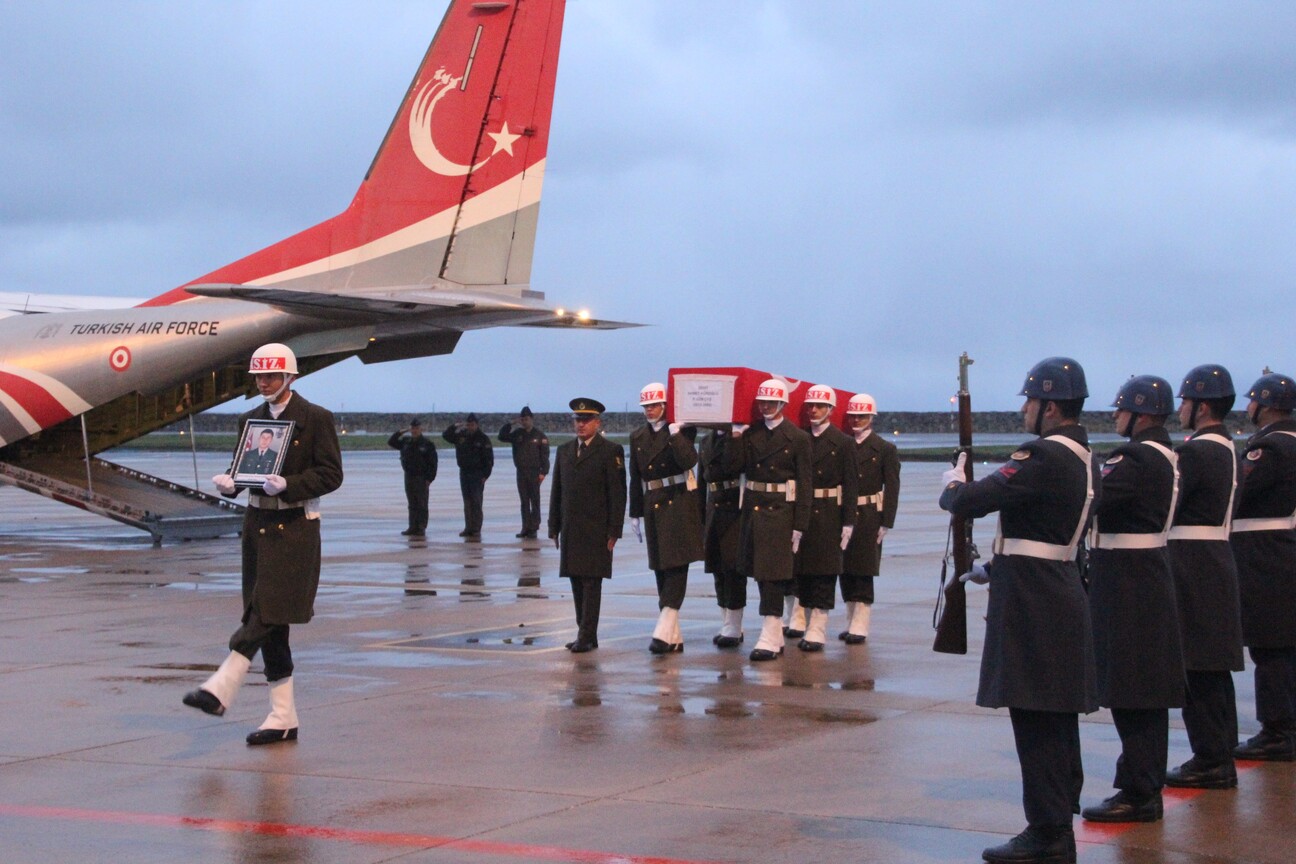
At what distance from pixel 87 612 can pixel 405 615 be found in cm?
276

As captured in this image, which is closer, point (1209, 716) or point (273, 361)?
point (1209, 716)

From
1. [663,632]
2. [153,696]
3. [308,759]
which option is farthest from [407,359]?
[308,759]

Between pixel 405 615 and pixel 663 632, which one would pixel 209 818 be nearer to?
pixel 663 632

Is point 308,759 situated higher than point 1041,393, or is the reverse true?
point 1041,393

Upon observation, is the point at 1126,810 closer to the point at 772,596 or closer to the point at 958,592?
the point at 958,592

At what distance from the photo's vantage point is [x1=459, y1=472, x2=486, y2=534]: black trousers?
73.5ft

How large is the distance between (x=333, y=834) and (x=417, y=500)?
16.8m

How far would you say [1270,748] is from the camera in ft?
25.3

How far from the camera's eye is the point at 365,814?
6500mm

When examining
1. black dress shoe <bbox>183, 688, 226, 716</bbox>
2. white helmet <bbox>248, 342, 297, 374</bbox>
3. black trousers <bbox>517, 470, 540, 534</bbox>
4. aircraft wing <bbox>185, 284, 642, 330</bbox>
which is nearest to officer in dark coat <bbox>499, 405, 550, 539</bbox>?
black trousers <bbox>517, 470, 540, 534</bbox>

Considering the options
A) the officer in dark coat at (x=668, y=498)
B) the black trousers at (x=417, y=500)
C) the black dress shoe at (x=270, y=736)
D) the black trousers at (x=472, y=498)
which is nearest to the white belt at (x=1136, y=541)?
the black dress shoe at (x=270, y=736)

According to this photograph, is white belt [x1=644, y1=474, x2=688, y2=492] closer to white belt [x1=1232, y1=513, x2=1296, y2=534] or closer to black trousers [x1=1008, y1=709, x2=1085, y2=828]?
white belt [x1=1232, y1=513, x2=1296, y2=534]

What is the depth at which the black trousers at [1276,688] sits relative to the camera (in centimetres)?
769

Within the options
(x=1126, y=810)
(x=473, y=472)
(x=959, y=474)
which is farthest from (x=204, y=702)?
(x=473, y=472)
